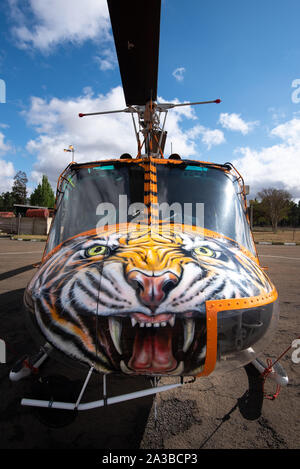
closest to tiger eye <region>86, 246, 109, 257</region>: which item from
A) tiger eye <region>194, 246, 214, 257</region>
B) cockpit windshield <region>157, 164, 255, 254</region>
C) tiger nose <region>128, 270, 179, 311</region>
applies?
tiger nose <region>128, 270, 179, 311</region>

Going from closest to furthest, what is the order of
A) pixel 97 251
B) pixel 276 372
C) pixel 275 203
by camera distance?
pixel 97 251, pixel 276 372, pixel 275 203

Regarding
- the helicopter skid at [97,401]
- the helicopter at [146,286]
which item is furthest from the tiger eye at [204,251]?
the helicopter skid at [97,401]

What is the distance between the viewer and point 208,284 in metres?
1.61

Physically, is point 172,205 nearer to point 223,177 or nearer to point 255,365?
point 223,177

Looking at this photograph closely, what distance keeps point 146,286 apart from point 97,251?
1.98ft

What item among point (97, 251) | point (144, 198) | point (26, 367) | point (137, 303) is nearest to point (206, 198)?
point (144, 198)

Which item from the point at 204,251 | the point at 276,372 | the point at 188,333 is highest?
the point at 204,251

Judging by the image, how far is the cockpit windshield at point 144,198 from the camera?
2.68m

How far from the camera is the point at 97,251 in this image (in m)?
1.96

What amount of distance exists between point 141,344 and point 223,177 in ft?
7.38

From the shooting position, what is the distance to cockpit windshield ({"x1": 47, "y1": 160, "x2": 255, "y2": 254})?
8.80ft

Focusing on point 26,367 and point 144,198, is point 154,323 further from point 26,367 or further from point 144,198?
point 144,198

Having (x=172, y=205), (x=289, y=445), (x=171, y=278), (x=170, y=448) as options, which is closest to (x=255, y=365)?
(x=289, y=445)

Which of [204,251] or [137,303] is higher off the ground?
[204,251]
